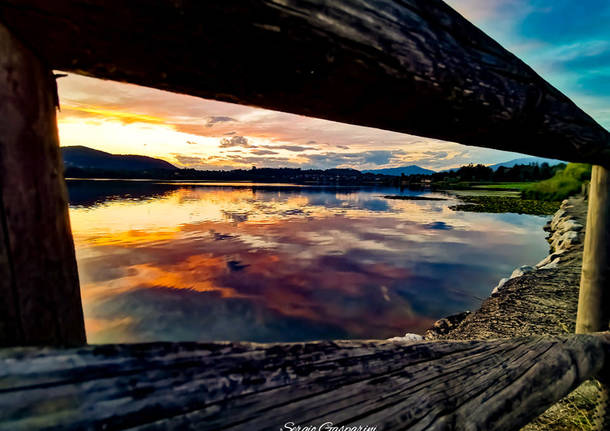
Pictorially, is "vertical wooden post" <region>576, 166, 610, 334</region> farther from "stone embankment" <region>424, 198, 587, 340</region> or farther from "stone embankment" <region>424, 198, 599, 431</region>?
"stone embankment" <region>424, 198, 587, 340</region>

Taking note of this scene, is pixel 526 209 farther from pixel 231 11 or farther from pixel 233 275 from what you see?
pixel 231 11

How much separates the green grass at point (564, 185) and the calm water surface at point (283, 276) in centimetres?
1045

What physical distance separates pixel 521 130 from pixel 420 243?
15474mm

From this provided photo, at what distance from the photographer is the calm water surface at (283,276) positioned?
7277 mm

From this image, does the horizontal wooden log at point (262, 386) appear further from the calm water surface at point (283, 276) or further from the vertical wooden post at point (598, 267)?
the calm water surface at point (283, 276)

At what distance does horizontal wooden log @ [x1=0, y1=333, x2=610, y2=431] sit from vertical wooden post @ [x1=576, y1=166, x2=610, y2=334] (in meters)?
1.36

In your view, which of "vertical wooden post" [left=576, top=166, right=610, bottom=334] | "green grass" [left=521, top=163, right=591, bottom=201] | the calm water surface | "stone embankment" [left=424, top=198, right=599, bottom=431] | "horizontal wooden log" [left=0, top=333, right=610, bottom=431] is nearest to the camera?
"horizontal wooden log" [left=0, top=333, right=610, bottom=431]

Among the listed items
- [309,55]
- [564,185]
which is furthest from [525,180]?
[309,55]

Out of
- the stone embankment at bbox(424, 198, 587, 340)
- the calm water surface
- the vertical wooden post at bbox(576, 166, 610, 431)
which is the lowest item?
the calm water surface

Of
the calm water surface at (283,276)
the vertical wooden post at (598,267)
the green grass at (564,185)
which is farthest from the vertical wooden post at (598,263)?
the green grass at (564,185)

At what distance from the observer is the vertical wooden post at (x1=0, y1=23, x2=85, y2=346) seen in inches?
20.3

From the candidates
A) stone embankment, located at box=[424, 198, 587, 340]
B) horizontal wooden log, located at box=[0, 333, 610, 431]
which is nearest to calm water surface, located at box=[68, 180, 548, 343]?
stone embankment, located at box=[424, 198, 587, 340]

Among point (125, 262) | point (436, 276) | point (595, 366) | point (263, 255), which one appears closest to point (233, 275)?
point (263, 255)

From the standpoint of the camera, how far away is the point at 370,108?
772mm
